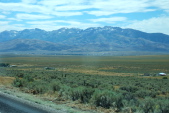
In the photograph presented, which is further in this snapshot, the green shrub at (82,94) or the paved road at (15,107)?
the green shrub at (82,94)

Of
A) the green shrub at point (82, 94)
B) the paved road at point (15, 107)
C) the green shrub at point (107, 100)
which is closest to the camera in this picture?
the paved road at point (15, 107)

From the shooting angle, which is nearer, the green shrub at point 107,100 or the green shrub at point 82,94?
the green shrub at point 107,100

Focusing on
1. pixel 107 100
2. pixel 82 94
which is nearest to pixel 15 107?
pixel 82 94

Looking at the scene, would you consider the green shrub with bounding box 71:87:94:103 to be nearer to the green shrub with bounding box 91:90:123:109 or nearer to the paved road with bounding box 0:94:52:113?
the green shrub with bounding box 91:90:123:109

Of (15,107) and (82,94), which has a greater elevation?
(82,94)

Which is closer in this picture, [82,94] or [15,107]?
[15,107]

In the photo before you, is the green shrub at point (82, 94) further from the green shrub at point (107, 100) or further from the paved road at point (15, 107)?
the paved road at point (15, 107)

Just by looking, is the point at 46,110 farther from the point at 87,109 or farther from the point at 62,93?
the point at 62,93

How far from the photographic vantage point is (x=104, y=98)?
11164mm

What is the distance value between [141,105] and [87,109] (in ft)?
7.96

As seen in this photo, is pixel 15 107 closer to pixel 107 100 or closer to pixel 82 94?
pixel 82 94

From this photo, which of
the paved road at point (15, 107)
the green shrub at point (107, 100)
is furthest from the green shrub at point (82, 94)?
the paved road at point (15, 107)

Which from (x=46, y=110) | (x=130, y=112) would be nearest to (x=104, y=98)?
(x=130, y=112)

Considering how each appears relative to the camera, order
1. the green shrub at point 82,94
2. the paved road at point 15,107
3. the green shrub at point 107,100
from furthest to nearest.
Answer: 1. the green shrub at point 82,94
2. the green shrub at point 107,100
3. the paved road at point 15,107
